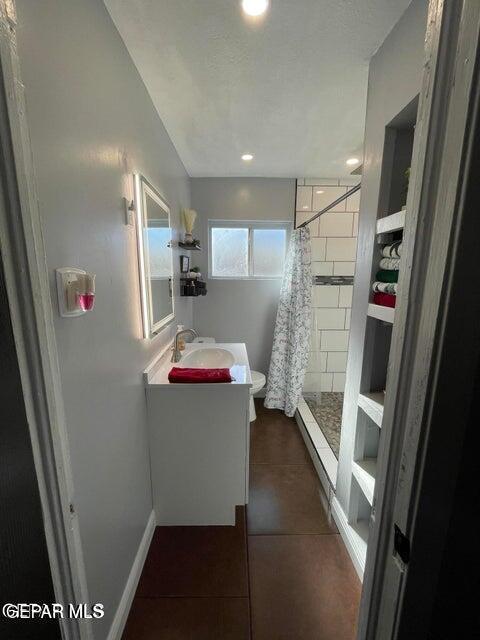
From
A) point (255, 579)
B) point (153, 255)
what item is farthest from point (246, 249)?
point (255, 579)

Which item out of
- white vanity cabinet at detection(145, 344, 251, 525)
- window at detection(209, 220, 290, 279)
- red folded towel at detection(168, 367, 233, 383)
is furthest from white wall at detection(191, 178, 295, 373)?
red folded towel at detection(168, 367, 233, 383)

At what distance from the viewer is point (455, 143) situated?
412 millimetres

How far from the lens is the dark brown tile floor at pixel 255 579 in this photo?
116 cm

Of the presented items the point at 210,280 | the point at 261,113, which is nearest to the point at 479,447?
the point at 261,113

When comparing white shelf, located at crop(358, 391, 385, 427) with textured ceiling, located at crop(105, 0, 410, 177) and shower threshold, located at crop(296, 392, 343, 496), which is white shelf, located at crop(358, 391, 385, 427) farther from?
textured ceiling, located at crop(105, 0, 410, 177)

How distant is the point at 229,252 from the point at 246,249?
197mm

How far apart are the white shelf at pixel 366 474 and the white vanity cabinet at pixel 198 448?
0.60 m

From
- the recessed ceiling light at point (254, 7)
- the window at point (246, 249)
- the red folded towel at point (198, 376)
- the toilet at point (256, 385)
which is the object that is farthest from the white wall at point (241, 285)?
the recessed ceiling light at point (254, 7)

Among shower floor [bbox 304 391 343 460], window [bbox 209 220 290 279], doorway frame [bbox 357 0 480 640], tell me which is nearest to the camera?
doorway frame [bbox 357 0 480 640]

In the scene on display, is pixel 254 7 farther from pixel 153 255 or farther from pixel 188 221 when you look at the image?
pixel 188 221

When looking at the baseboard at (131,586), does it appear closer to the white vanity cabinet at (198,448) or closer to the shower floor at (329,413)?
the white vanity cabinet at (198,448)

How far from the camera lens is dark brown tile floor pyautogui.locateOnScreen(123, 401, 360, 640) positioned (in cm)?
116

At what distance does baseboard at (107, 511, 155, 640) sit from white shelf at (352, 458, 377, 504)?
1.17 meters

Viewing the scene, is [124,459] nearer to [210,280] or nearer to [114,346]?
[114,346]
